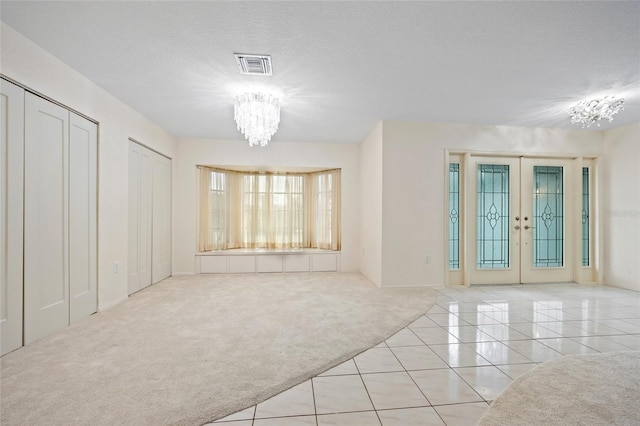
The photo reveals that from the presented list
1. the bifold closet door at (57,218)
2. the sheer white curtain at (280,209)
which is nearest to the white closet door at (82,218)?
the bifold closet door at (57,218)

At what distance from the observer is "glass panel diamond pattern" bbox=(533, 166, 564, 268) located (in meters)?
5.00

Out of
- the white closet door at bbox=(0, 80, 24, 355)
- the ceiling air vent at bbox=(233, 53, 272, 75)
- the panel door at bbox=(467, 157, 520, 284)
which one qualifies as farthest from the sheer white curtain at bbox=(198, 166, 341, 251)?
the white closet door at bbox=(0, 80, 24, 355)

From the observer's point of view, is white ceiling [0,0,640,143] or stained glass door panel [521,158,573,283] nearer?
white ceiling [0,0,640,143]

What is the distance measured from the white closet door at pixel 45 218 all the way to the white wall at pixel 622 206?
301 inches

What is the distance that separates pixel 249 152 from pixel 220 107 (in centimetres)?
186

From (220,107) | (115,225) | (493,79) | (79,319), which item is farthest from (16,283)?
(493,79)

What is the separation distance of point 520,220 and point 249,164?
195 inches

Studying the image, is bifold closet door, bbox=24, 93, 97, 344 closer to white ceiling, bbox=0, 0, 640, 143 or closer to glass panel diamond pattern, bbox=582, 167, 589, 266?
white ceiling, bbox=0, 0, 640, 143

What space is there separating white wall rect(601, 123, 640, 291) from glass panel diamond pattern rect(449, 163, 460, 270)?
2576mm

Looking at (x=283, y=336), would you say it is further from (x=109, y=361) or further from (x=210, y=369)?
(x=109, y=361)

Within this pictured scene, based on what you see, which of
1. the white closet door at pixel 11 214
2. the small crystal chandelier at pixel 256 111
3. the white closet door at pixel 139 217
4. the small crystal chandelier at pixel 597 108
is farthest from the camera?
the white closet door at pixel 139 217

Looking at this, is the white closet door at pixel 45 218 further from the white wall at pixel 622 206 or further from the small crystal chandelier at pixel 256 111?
the white wall at pixel 622 206

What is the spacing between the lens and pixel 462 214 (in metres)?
4.82

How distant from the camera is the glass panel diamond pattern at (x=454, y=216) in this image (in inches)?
190
